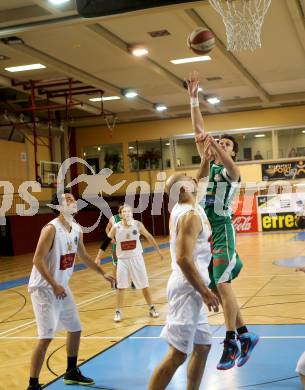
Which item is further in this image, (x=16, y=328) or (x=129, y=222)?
(x=129, y=222)

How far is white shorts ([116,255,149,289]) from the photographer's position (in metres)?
9.60

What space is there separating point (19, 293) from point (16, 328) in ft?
13.5

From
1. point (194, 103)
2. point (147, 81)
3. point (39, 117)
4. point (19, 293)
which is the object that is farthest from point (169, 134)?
point (194, 103)

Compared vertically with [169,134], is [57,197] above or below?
below

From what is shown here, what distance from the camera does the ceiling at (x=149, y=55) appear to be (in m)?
13.6

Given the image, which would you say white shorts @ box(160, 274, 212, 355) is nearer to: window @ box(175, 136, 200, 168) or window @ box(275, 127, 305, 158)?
window @ box(275, 127, 305, 158)

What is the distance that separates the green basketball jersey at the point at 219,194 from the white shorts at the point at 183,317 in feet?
4.26

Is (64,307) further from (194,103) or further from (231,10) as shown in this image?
(231,10)

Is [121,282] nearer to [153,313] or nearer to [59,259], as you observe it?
[153,313]

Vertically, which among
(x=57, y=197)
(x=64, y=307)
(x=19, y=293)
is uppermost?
(x=57, y=197)

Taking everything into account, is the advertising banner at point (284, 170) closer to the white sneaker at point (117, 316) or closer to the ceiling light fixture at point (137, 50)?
the ceiling light fixture at point (137, 50)

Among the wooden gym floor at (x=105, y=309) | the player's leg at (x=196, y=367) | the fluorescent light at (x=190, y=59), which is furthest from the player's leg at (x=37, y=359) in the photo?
the fluorescent light at (x=190, y=59)

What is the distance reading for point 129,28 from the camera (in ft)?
50.1

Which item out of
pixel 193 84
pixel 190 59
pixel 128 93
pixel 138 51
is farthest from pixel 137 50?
pixel 193 84
